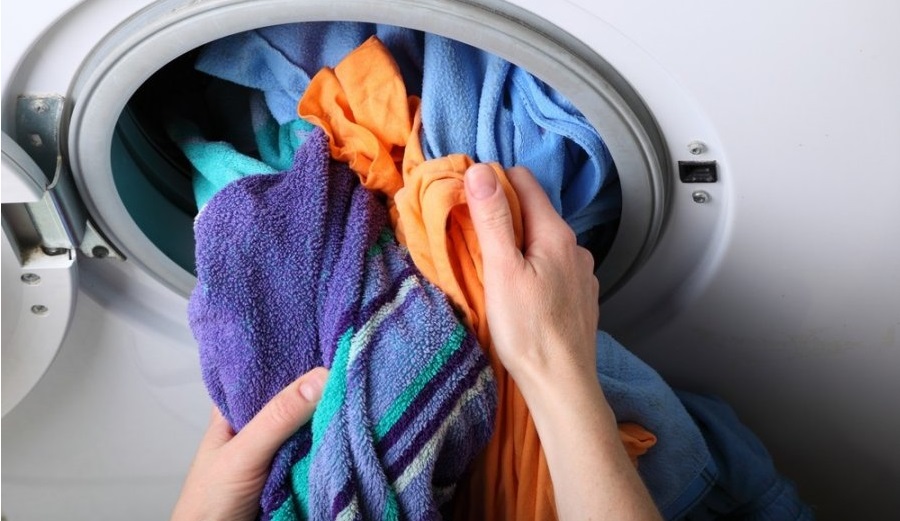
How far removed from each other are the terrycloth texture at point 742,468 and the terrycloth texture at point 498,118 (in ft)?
0.88

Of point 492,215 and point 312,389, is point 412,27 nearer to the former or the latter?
point 492,215

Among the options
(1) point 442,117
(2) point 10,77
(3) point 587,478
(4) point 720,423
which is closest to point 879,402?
(4) point 720,423

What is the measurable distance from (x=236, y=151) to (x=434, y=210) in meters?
0.22

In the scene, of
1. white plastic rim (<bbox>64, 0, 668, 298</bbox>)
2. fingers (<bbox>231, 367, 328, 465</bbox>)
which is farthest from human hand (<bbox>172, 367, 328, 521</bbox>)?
white plastic rim (<bbox>64, 0, 668, 298</bbox>)

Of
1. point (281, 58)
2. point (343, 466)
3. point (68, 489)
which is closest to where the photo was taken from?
point (343, 466)

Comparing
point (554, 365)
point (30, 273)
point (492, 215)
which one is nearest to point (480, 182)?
point (492, 215)

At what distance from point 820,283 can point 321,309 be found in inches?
15.4

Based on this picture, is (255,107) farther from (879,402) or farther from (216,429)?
(879,402)

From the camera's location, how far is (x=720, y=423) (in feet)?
2.52

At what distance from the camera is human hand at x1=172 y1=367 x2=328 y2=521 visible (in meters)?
0.57

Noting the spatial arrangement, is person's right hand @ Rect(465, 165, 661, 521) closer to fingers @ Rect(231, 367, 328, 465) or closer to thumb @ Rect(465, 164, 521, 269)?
thumb @ Rect(465, 164, 521, 269)

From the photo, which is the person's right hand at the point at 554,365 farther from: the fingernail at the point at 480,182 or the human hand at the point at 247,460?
the human hand at the point at 247,460

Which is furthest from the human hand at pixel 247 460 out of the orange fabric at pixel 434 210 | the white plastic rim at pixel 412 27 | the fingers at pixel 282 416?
the white plastic rim at pixel 412 27

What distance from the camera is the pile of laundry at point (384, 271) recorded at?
55 centimetres
